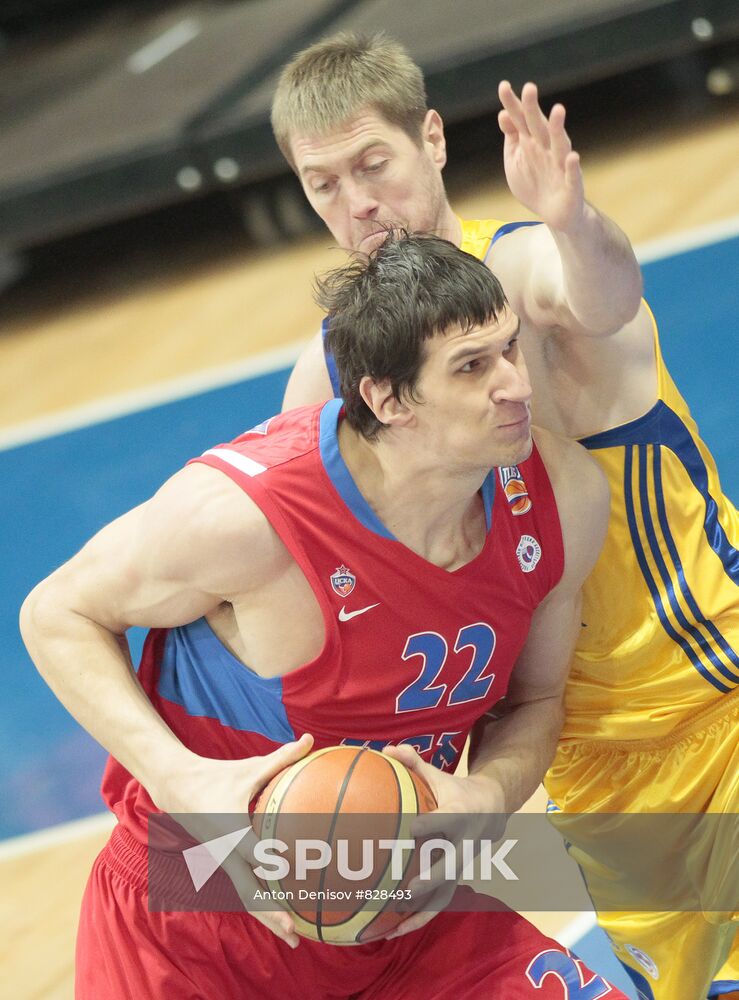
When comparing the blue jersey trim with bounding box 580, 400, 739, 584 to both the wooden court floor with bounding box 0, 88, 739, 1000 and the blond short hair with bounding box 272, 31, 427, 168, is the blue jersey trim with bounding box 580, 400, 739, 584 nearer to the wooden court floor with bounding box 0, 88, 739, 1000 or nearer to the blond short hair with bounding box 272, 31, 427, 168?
the blond short hair with bounding box 272, 31, 427, 168

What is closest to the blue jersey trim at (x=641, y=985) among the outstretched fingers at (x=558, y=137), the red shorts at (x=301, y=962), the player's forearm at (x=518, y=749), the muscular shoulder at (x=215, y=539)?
the red shorts at (x=301, y=962)

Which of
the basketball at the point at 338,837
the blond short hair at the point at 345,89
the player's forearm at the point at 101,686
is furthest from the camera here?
the blond short hair at the point at 345,89

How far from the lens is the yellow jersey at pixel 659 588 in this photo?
11.3 feet

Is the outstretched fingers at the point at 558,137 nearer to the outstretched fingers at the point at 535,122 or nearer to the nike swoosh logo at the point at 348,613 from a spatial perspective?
the outstretched fingers at the point at 535,122

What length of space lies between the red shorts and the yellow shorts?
0.46m

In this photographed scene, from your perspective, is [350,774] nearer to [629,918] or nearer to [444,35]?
[629,918]

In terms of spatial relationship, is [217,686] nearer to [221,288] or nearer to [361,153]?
[361,153]

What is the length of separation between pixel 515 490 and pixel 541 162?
67cm

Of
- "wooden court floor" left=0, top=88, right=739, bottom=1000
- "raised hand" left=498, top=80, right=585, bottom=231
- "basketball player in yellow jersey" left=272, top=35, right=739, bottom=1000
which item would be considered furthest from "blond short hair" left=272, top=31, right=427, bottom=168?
"wooden court floor" left=0, top=88, right=739, bottom=1000

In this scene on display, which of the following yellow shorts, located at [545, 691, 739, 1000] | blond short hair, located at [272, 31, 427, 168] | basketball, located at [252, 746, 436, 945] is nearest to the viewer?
basketball, located at [252, 746, 436, 945]

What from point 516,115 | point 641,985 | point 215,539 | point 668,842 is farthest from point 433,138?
point 641,985

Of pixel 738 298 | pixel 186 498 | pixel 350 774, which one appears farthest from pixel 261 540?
pixel 738 298

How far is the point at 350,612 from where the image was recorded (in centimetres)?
307

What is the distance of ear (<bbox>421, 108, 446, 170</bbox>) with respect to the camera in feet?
12.4
